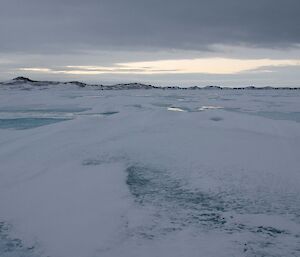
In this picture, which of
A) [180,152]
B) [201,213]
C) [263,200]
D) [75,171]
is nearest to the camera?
[201,213]

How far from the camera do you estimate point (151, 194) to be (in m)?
4.93

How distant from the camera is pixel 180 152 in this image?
276 inches

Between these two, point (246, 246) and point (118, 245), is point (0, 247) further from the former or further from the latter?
point (246, 246)

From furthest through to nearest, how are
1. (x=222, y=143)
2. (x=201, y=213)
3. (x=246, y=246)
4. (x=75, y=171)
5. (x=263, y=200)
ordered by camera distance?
1. (x=222, y=143)
2. (x=75, y=171)
3. (x=263, y=200)
4. (x=201, y=213)
5. (x=246, y=246)

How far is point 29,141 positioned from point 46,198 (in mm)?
3930

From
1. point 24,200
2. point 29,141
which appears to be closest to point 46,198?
point 24,200

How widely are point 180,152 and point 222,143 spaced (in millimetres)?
1113

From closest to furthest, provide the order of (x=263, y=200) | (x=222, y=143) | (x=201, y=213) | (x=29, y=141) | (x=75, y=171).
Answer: (x=201, y=213) → (x=263, y=200) → (x=75, y=171) → (x=222, y=143) → (x=29, y=141)

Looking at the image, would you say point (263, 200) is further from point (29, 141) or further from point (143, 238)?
point (29, 141)

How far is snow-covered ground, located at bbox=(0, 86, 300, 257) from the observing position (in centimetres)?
355

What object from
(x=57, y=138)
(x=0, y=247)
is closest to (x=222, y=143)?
(x=57, y=138)

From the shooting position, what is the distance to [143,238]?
3.65 m

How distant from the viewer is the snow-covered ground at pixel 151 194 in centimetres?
355

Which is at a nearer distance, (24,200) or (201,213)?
(201,213)
